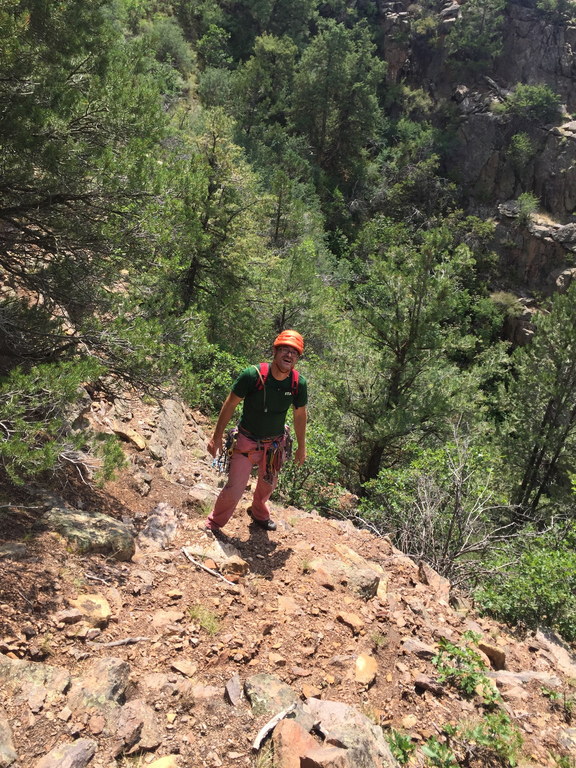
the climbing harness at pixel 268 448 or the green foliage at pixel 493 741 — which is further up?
the climbing harness at pixel 268 448

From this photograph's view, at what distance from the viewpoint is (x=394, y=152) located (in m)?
35.9

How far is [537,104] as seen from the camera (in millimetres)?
32312

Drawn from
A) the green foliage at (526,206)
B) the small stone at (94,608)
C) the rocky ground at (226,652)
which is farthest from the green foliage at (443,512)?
the green foliage at (526,206)

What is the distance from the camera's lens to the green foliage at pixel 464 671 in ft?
10.1

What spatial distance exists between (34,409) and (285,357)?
1.80m

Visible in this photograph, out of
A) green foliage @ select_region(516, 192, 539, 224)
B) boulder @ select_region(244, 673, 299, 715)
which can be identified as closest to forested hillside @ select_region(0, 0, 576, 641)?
green foliage @ select_region(516, 192, 539, 224)

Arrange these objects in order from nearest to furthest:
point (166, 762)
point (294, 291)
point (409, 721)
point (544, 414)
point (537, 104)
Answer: point (166, 762) < point (409, 721) < point (544, 414) < point (294, 291) < point (537, 104)

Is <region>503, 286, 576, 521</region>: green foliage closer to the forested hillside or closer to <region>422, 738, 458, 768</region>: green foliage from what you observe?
the forested hillside

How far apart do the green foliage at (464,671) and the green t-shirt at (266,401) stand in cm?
206

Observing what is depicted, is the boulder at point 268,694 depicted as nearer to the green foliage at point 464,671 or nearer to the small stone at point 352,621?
the small stone at point 352,621

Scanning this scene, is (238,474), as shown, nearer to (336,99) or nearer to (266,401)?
(266,401)

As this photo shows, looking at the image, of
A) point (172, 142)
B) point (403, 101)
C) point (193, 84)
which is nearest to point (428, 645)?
point (172, 142)

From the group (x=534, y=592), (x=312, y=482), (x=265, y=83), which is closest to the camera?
(x=534, y=592)

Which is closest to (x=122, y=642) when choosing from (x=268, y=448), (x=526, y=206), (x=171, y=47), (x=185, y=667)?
(x=185, y=667)
